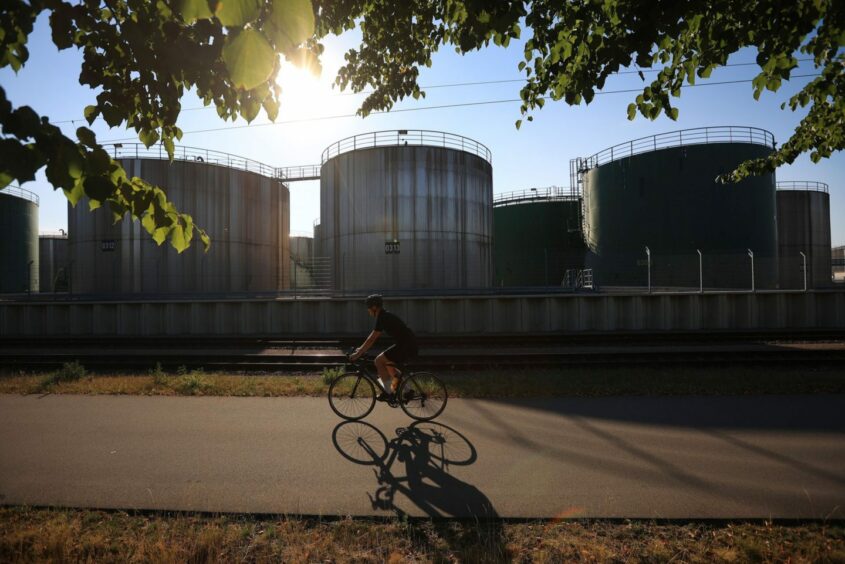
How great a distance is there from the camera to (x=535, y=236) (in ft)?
116

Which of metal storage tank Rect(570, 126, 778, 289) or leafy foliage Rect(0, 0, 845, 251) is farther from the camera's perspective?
metal storage tank Rect(570, 126, 778, 289)

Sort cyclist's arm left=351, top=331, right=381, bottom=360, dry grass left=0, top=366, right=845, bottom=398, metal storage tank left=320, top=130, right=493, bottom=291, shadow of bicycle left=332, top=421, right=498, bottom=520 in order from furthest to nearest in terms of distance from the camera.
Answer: metal storage tank left=320, top=130, right=493, bottom=291 < dry grass left=0, top=366, right=845, bottom=398 < cyclist's arm left=351, top=331, right=381, bottom=360 < shadow of bicycle left=332, top=421, right=498, bottom=520

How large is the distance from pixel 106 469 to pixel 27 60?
4304mm

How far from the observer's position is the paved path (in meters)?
3.90

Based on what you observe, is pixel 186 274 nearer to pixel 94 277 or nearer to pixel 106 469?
pixel 94 277

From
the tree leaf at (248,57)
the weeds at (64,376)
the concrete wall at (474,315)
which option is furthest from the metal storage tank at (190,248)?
the tree leaf at (248,57)

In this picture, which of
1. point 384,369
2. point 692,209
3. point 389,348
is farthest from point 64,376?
point 692,209

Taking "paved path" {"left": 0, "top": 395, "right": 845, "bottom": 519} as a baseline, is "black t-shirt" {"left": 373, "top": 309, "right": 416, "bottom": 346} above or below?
above

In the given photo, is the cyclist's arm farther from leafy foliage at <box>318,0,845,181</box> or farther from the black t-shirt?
leafy foliage at <box>318,0,845,181</box>

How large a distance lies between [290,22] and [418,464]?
445cm

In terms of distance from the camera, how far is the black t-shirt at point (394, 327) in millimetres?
6449

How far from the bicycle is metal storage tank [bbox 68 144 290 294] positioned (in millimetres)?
16400

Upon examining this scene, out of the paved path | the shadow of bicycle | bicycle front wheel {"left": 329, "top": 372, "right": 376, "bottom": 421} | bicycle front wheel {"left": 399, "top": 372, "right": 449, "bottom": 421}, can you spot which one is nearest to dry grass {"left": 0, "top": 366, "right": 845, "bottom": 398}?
the paved path

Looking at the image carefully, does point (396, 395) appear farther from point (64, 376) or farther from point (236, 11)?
point (64, 376)
